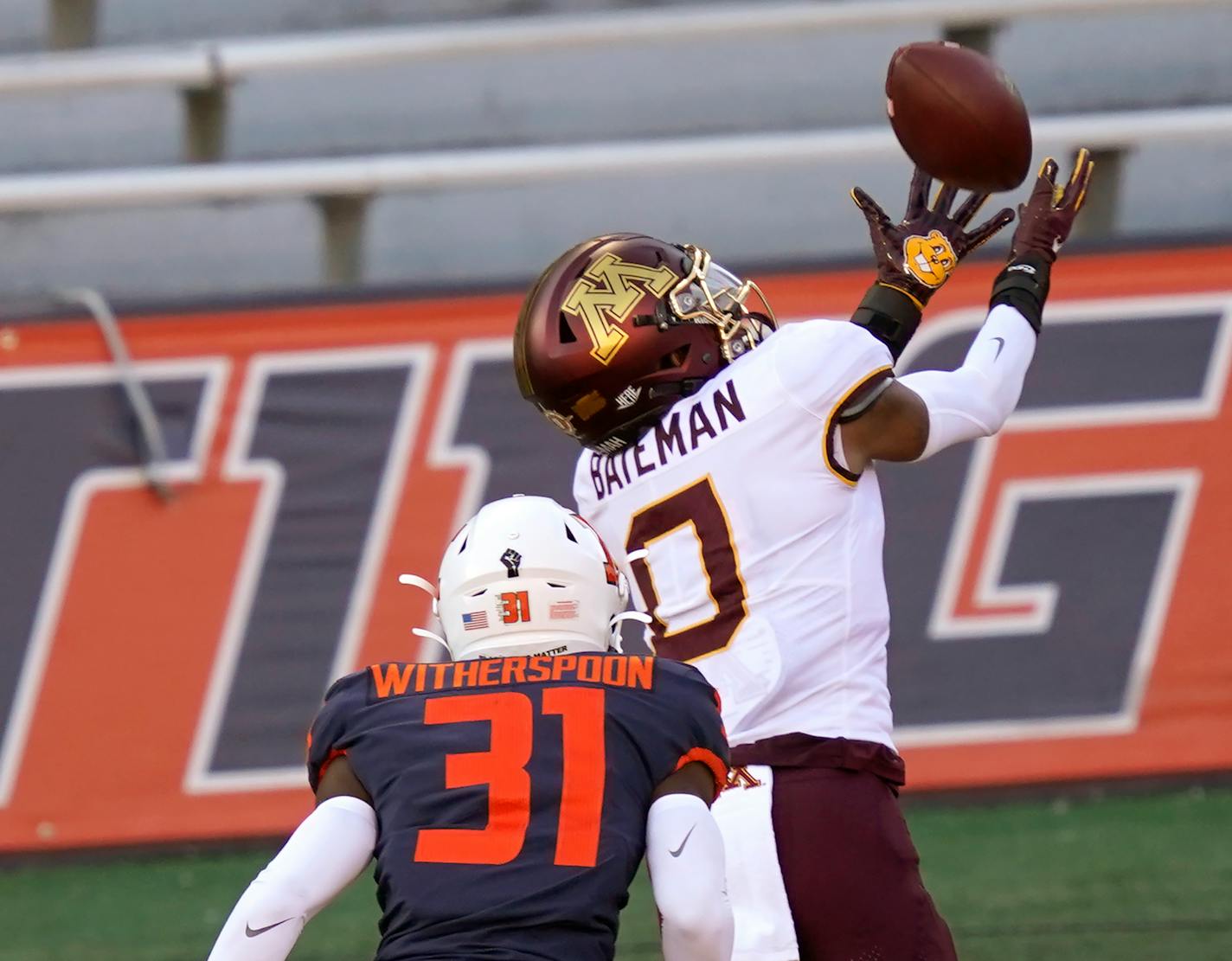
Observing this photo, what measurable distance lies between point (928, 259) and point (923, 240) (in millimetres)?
37

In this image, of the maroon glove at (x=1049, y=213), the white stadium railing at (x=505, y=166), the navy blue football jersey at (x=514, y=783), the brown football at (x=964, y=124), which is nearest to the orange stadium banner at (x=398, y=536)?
the white stadium railing at (x=505, y=166)

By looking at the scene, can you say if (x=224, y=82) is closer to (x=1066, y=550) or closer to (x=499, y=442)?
(x=499, y=442)

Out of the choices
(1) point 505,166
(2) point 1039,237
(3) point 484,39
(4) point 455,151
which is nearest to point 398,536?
(1) point 505,166

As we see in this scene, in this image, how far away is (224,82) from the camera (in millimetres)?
6480

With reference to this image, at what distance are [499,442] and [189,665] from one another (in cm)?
107

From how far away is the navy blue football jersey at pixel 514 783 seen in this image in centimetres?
208

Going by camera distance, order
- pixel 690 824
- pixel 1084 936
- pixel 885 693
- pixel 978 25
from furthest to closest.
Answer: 1. pixel 978 25
2. pixel 1084 936
3. pixel 885 693
4. pixel 690 824

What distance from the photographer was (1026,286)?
2832 mm

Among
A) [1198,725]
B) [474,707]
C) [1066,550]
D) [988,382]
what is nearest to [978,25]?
[1066,550]

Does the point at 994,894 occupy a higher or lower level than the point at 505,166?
lower

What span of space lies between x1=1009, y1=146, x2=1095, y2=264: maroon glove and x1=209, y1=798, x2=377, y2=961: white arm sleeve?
4.46 feet

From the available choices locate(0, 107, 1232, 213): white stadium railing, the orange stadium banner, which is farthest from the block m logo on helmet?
locate(0, 107, 1232, 213): white stadium railing

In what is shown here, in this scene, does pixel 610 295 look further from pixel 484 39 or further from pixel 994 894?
pixel 484 39

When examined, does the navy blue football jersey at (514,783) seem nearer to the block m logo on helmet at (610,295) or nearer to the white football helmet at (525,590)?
the white football helmet at (525,590)
